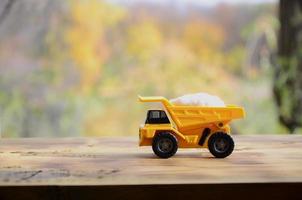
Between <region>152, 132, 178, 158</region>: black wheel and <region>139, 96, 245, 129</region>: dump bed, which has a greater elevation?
<region>139, 96, 245, 129</region>: dump bed

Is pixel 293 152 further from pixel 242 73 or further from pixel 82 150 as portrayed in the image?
pixel 242 73

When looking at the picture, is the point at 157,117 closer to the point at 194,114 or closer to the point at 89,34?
the point at 194,114

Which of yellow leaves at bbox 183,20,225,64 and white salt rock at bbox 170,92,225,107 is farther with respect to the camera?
yellow leaves at bbox 183,20,225,64

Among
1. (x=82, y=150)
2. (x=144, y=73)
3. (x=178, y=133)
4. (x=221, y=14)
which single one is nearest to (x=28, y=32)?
(x=144, y=73)

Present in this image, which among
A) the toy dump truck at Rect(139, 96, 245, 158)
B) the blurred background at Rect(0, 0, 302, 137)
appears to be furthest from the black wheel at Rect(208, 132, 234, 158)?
the blurred background at Rect(0, 0, 302, 137)

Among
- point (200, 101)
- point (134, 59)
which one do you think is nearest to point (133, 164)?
point (200, 101)

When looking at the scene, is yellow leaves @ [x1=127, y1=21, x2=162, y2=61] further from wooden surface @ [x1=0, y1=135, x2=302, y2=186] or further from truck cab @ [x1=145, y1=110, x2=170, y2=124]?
truck cab @ [x1=145, y1=110, x2=170, y2=124]
